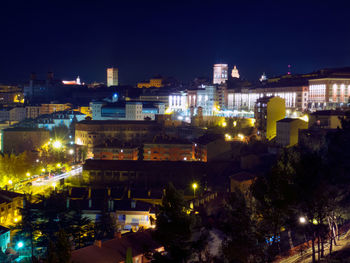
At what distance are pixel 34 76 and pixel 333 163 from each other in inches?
1778

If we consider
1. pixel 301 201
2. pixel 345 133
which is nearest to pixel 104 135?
pixel 345 133

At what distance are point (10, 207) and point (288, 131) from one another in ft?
37.8

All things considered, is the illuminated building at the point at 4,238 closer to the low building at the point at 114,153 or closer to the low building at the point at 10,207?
the low building at the point at 10,207

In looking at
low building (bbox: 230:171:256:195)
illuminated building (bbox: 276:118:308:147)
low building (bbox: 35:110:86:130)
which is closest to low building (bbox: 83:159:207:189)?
low building (bbox: 230:171:256:195)

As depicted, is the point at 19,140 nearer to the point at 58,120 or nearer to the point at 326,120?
the point at 58,120

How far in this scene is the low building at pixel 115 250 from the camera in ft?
25.1

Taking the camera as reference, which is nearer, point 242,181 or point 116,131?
point 242,181

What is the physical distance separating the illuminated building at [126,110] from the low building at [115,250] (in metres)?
22.0

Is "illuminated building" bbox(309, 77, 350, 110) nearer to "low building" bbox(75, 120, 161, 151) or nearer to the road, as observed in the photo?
"low building" bbox(75, 120, 161, 151)

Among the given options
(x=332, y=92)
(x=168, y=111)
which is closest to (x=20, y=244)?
(x=332, y=92)

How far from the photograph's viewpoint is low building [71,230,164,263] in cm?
766

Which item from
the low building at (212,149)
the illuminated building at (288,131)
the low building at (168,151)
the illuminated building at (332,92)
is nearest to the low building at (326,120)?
the illuminated building at (288,131)

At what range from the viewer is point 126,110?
30938mm

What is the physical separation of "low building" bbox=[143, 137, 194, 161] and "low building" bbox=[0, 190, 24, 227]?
24.3ft
